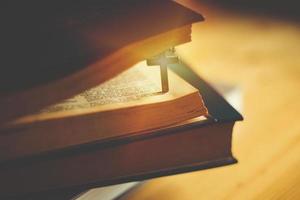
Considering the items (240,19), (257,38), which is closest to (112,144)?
(257,38)

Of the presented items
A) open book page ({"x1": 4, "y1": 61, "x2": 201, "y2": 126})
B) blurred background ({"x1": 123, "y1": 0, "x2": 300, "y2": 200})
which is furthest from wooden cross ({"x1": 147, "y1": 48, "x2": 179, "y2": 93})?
blurred background ({"x1": 123, "y1": 0, "x2": 300, "y2": 200})

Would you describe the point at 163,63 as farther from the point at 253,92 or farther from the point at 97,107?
the point at 253,92

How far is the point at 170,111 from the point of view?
45cm

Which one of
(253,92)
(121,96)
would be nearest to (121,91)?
(121,96)

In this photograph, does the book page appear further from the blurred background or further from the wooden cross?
the blurred background

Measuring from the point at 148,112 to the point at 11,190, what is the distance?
0.17m

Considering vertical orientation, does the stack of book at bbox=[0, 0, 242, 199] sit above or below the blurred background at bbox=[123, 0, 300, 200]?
above

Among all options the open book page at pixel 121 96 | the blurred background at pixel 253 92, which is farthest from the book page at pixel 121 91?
the blurred background at pixel 253 92

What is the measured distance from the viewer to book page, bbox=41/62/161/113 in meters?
0.45

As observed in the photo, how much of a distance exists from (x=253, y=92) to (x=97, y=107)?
1.57ft

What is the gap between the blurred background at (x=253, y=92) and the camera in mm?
577

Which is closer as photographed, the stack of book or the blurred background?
the stack of book

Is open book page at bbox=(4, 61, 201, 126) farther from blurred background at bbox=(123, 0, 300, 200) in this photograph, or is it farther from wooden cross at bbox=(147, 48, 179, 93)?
blurred background at bbox=(123, 0, 300, 200)

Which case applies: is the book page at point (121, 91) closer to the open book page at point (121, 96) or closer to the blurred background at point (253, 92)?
the open book page at point (121, 96)
